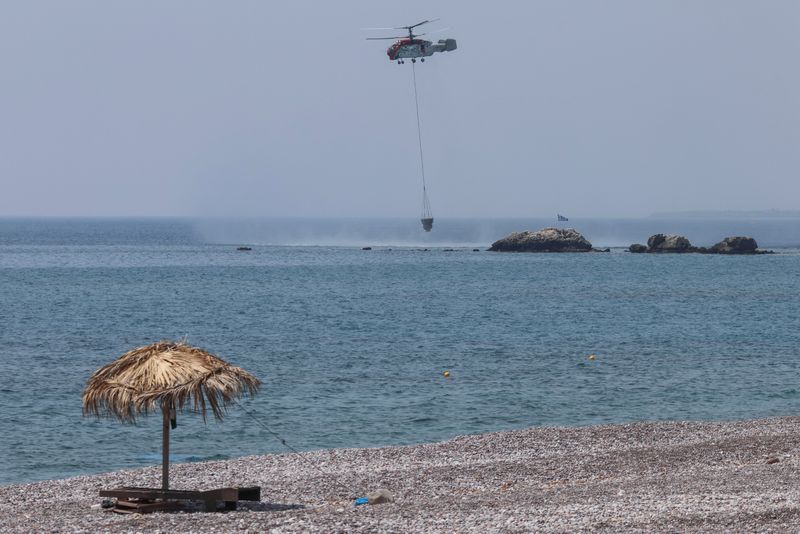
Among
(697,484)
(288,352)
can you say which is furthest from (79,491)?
(288,352)

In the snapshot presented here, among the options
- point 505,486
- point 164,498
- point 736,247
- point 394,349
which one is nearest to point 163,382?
point 164,498

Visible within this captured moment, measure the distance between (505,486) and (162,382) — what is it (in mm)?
7809

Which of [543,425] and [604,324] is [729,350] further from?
[543,425]

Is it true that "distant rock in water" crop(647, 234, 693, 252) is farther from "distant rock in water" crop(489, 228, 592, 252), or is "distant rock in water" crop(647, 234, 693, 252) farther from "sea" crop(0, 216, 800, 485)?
"sea" crop(0, 216, 800, 485)

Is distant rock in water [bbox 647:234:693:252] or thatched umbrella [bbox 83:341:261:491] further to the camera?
distant rock in water [bbox 647:234:693:252]

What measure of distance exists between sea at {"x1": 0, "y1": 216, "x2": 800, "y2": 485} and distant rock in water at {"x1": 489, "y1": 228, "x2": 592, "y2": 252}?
37262 mm

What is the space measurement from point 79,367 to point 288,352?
1119 centimetres

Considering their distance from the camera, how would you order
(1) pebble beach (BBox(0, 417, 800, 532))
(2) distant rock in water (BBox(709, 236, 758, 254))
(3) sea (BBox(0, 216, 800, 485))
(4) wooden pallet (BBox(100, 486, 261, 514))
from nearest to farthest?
1. (1) pebble beach (BBox(0, 417, 800, 532))
2. (4) wooden pallet (BBox(100, 486, 261, 514))
3. (3) sea (BBox(0, 216, 800, 485))
4. (2) distant rock in water (BBox(709, 236, 758, 254))

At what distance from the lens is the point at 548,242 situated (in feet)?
564

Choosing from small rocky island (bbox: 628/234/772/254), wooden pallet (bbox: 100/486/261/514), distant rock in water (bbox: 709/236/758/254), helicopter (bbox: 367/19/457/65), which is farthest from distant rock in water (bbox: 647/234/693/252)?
wooden pallet (bbox: 100/486/261/514)

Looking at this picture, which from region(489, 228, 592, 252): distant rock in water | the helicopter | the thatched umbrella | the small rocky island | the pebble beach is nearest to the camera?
the pebble beach

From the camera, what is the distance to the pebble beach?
17.3m

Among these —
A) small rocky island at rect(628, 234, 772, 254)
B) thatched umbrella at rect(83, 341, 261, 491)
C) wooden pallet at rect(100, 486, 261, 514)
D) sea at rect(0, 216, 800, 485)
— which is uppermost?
thatched umbrella at rect(83, 341, 261, 491)

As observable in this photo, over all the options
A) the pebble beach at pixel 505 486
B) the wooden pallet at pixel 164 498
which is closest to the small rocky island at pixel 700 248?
the pebble beach at pixel 505 486
